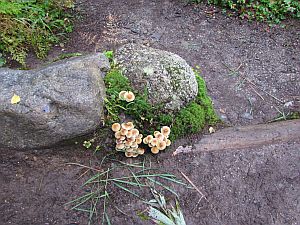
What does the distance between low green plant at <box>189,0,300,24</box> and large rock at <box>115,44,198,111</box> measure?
7.17 ft

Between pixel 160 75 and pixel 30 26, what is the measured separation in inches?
71.9

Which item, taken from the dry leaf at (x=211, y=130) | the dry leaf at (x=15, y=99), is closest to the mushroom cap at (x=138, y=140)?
the dry leaf at (x=211, y=130)

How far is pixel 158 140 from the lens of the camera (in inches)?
122

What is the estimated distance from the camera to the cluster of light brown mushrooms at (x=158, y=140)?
309 centimetres

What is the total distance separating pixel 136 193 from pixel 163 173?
315 mm

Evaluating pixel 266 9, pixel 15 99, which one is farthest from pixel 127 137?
pixel 266 9

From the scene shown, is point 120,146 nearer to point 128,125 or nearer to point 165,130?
point 128,125

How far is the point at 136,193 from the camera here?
2938mm

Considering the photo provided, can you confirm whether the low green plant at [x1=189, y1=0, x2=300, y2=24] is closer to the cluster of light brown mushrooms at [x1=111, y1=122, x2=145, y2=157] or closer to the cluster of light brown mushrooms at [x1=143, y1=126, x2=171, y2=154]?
the cluster of light brown mushrooms at [x1=143, y1=126, x2=171, y2=154]

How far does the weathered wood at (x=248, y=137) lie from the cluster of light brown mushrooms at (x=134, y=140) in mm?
359

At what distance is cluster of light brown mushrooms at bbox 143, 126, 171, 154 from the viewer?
3095mm

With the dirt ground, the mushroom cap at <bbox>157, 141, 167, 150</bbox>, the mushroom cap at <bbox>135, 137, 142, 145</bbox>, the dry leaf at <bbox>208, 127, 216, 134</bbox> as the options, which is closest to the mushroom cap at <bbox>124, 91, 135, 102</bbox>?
the mushroom cap at <bbox>135, 137, 142, 145</bbox>

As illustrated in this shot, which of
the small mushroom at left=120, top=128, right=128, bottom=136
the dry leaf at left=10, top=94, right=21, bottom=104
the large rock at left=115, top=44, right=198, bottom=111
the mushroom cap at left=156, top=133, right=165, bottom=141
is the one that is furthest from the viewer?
the large rock at left=115, top=44, right=198, bottom=111

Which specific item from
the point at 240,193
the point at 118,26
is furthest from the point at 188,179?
the point at 118,26
